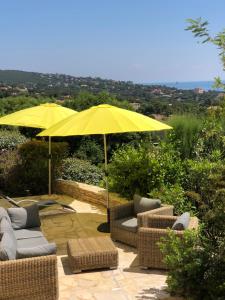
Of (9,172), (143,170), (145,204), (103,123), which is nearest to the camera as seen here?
(103,123)

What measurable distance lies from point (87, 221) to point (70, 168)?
3.79 metres

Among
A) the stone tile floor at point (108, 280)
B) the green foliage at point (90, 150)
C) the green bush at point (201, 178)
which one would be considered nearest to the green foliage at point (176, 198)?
the green bush at point (201, 178)

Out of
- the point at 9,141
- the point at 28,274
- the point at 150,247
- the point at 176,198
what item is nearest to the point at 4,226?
the point at 28,274

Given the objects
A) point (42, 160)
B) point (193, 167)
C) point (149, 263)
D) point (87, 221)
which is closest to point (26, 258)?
point (149, 263)

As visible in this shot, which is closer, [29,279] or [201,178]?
[29,279]

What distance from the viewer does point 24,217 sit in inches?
305

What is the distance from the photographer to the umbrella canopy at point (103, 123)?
25.3ft

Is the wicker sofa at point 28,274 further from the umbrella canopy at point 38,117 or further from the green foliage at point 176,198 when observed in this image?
the umbrella canopy at point 38,117

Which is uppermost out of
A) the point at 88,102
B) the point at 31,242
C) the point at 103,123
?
the point at 88,102

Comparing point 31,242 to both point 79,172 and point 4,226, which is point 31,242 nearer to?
point 4,226

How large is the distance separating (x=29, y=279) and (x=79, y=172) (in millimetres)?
7606

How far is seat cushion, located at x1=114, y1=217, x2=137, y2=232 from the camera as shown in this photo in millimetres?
7754

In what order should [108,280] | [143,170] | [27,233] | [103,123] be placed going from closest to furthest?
[108,280]
[27,233]
[103,123]
[143,170]

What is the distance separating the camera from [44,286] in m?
5.48
